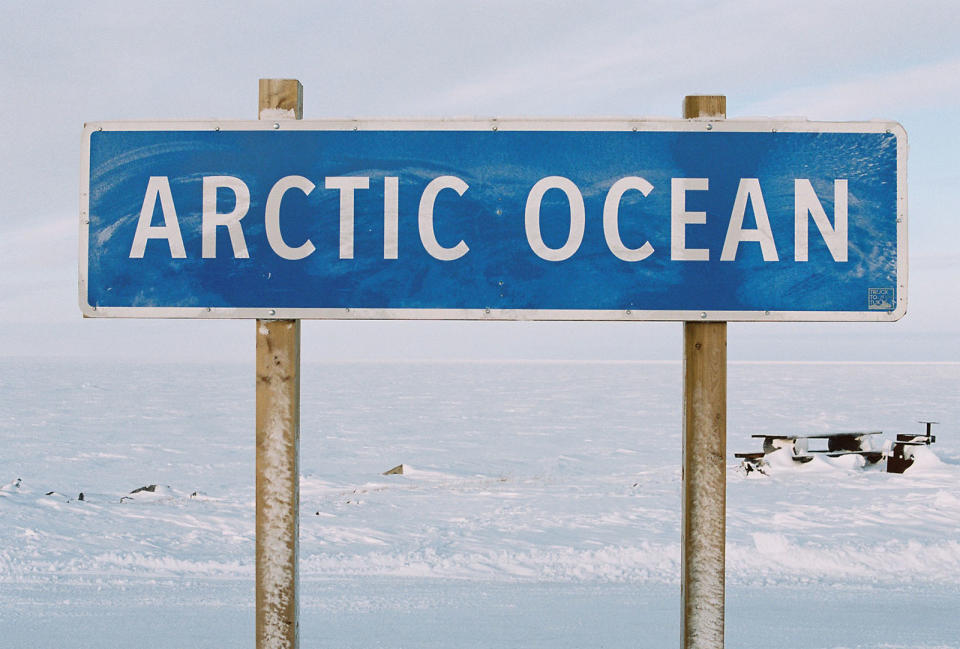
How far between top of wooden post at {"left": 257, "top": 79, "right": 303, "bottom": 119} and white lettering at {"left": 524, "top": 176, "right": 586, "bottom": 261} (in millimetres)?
929

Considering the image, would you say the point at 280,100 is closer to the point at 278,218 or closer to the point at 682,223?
the point at 278,218

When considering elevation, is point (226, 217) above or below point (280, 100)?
below

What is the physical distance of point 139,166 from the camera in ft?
9.20

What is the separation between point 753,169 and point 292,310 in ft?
5.68

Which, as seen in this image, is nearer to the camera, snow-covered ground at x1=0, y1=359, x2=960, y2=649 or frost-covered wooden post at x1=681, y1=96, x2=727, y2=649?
frost-covered wooden post at x1=681, y1=96, x2=727, y2=649

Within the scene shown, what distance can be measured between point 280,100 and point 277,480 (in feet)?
4.57

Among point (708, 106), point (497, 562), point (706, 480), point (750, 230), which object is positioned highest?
point (708, 106)

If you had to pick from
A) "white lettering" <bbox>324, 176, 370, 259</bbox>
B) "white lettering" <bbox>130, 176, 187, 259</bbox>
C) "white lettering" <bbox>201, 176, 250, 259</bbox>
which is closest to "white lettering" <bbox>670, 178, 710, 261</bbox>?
"white lettering" <bbox>324, 176, 370, 259</bbox>

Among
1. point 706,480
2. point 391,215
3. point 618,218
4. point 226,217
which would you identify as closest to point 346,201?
point 391,215

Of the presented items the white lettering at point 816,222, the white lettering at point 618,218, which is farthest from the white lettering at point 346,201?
the white lettering at point 816,222

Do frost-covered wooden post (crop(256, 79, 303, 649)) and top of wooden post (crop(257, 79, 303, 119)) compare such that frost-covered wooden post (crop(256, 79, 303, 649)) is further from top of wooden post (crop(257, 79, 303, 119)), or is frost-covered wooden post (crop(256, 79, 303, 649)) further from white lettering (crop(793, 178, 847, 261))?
white lettering (crop(793, 178, 847, 261))

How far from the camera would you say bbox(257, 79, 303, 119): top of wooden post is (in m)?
2.79

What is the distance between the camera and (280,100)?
2.80 metres

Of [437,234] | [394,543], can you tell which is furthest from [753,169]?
[394,543]
